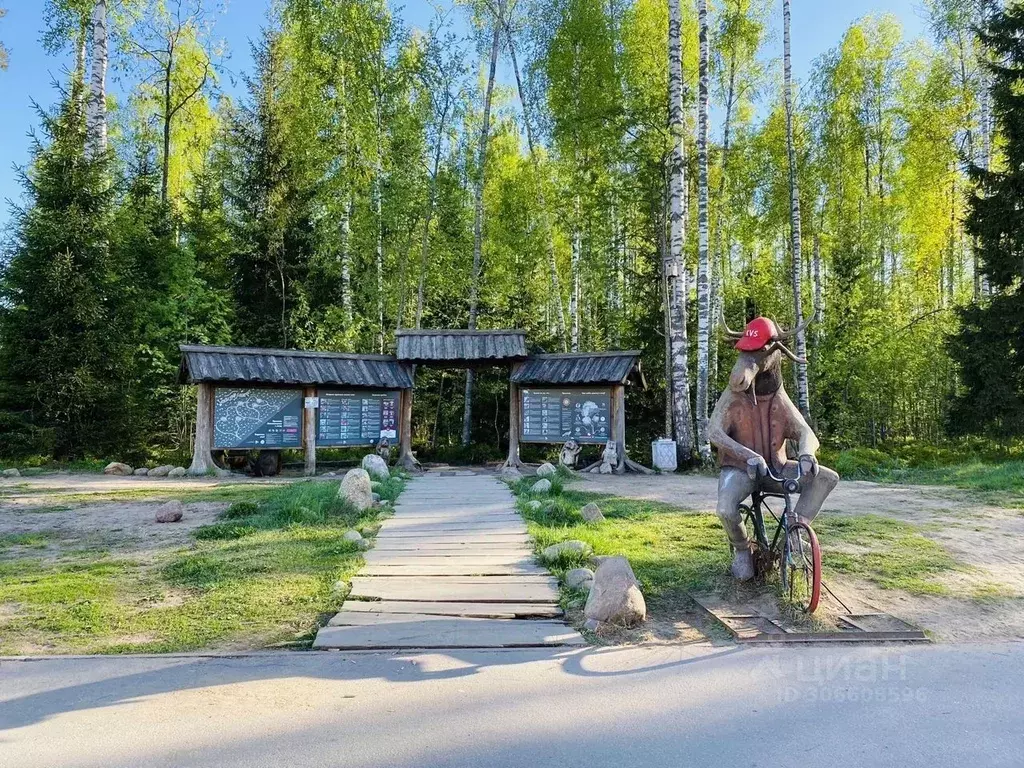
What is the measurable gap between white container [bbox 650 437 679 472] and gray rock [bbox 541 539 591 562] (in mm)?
9074

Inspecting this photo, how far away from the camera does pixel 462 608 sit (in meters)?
4.92

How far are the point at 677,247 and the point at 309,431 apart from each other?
29.6 feet

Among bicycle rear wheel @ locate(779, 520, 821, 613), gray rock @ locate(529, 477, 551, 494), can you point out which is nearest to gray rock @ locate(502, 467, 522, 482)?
gray rock @ locate(529, 477, 551, 494)

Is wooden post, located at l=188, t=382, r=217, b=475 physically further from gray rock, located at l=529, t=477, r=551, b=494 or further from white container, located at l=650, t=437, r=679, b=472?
white container, located at l=650, t=437, r=679, b=472

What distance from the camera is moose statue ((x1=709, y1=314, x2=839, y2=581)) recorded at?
16.8 feet

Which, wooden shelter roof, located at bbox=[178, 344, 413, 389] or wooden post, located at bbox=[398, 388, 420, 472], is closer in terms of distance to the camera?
A: wooden shelter roof, located at bbox=[178, 344, 413, 389]

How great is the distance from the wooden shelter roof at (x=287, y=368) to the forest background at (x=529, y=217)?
3.61 meters

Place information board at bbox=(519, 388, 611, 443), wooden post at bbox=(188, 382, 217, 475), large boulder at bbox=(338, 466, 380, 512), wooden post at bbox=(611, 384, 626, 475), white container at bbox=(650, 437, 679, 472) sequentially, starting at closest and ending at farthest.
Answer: large boulder at bbox=(338, 466, 380, 512), wooden post at bbox=(188, 382, 217, 475), white container at bbox=(650, 437, 679, 472), wooden post at bbox=(611, 384, 626, 475), information board at bbox=(519, 388, 611, 443)

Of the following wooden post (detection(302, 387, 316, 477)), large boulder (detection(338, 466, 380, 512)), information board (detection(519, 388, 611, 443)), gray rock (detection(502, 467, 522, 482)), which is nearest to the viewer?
large boulder (detection(338, 466, 380, 512))

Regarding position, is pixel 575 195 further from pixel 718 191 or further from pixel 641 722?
pixel 641 722

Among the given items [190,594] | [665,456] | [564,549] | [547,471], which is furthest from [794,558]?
[665,456]

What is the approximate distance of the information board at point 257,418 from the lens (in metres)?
13.9

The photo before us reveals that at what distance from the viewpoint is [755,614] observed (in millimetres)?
4781

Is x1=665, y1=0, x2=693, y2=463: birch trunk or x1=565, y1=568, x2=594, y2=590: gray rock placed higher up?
x1=665, y1=0, x2=693, y2=463: birch trunk
